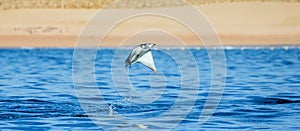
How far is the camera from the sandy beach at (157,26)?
39009mm

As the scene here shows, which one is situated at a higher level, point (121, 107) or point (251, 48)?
point (121, 107)

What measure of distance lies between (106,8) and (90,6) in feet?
10.3

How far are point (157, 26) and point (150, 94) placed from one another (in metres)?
30.0

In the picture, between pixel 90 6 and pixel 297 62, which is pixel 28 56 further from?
pixel 90 6

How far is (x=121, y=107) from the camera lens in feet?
45.3

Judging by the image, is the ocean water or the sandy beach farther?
the sandy beach

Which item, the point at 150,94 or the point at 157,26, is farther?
the point at 157,26

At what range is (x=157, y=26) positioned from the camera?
46.0 metres

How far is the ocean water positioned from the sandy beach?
1025 cm

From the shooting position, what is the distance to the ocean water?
11.8 meters

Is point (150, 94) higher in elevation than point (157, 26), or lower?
higher

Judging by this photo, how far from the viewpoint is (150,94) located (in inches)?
637

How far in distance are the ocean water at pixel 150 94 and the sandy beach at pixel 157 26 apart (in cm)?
1025

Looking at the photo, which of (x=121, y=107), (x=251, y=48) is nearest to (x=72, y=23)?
(x=251, y=48)
